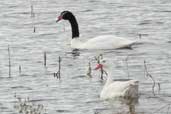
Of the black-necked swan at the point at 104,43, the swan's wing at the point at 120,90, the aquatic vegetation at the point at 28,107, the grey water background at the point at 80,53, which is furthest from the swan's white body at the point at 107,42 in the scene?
the aquatic vegetation at the point at 28,107

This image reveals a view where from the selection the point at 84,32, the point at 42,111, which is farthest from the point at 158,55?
the point at 42,111

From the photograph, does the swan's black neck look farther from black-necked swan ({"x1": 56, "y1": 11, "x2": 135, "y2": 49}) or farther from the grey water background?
black-necked swan ({"x1": 56, "y1": 11, "x2": 135, "y2": 49})

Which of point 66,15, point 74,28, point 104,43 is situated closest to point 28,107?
point 104,43

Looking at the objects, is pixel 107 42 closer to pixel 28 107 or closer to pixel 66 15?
pixel 66 15

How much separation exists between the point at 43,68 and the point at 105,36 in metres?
2.86

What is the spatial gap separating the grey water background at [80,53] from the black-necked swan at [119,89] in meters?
0.20

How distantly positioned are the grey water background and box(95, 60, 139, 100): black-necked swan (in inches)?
7.8

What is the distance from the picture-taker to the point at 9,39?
2119 cm

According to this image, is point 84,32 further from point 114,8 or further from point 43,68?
point 43,68

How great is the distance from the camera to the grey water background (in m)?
15.5

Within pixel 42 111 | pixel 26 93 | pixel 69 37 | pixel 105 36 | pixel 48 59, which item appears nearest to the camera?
pixel 42 111

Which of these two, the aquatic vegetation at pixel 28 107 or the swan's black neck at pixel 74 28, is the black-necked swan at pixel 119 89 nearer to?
the aquatic vegetation at pixel 28 107

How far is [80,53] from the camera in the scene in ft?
67.2

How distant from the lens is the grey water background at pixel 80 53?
15.5 meters
